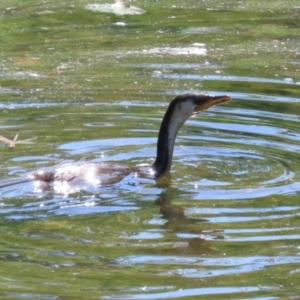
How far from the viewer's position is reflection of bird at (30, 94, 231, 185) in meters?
8.12

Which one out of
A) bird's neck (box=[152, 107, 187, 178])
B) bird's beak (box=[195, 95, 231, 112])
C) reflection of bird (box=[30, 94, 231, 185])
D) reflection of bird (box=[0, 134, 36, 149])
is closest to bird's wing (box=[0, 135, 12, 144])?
reflection of bird (box=[0, 134, 36, 149])

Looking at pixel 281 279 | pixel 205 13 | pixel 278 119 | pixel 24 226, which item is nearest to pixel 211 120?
pixel 278 119

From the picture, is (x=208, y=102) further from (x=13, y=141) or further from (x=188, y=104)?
(x=13, y=141)

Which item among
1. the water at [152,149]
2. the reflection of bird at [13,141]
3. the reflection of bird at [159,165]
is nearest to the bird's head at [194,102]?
the reflection of bird at [159,165]

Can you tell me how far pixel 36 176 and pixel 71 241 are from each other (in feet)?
4.72

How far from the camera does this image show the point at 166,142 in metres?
8.66

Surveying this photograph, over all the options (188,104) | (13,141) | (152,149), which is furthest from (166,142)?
(13,141)

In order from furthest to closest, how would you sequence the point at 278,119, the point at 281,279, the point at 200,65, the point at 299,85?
the point at 200,65, the point at 299,85, the point at 278,119, the point at 281,279

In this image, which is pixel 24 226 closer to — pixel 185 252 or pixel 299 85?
pixel 185 252

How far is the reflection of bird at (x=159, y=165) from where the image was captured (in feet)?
26.6

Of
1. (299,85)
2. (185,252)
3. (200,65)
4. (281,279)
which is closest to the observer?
(281,279)

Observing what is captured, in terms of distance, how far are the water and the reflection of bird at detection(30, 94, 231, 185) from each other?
0.35 feet

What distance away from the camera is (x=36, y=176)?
8133 millimetres

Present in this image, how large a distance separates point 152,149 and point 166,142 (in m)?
0.76
